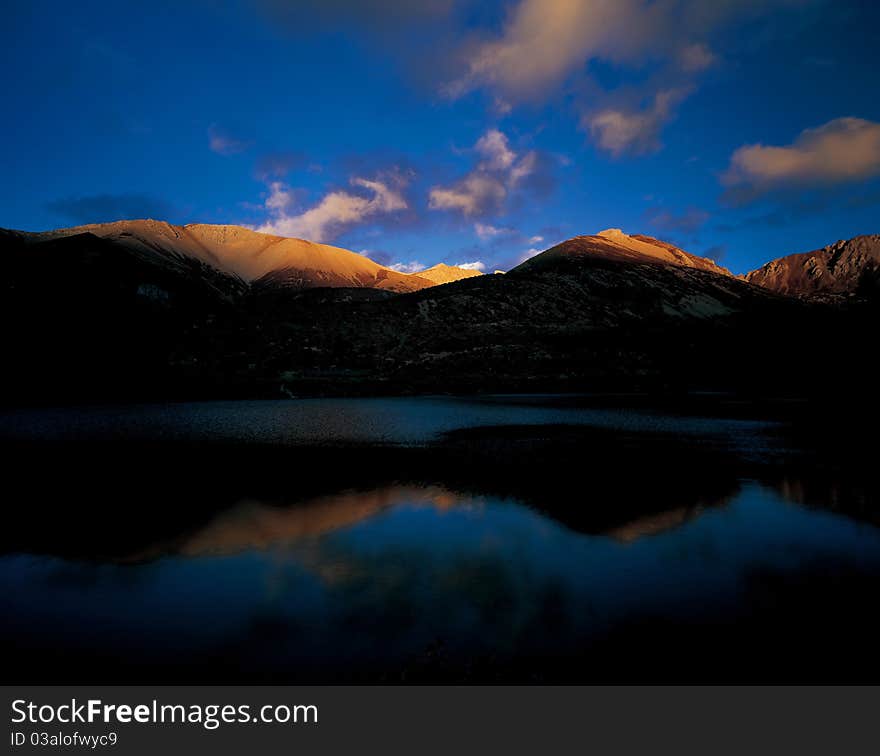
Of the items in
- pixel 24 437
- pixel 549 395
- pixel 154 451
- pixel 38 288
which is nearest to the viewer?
pixel 154 451

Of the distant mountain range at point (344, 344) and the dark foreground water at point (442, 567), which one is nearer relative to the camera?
the dark foreground water at point (442, 567)

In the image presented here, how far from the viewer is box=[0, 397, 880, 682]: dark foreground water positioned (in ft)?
38.3

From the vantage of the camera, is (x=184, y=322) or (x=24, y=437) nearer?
(x=24, y=437)

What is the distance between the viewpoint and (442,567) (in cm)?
1703

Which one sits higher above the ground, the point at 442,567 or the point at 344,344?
the point at 344,344

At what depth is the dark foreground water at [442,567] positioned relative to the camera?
11672 millimetres

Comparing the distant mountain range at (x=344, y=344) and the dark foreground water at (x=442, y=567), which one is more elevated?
the distant mountain range at (x=344, y=344)

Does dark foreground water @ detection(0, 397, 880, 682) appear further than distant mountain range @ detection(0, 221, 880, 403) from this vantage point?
→ No

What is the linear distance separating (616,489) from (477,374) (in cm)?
9170

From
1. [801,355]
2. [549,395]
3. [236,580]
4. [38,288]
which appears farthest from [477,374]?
[38,288]

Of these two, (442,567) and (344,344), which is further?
(344,344)

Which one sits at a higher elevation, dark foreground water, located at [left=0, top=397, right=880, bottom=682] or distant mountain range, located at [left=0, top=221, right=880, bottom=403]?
distant mountain range, located at [left=0, top=221, right=880, bottom=403]
